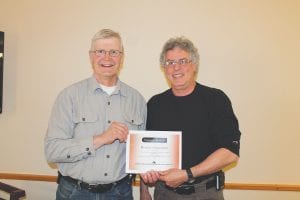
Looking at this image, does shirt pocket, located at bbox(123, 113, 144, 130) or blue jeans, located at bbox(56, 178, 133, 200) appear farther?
shirt pocket, located at bbox(123, 113, 144, 130)

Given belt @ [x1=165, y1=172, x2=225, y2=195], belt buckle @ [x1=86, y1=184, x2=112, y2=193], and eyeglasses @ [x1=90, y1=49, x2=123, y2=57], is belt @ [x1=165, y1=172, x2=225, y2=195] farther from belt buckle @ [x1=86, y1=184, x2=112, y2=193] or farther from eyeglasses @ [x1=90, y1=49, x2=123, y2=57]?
eyeglasses @ [x1=90, y1=49, x2=123, y2=57]

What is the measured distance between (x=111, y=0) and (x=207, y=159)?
1604 millimetres

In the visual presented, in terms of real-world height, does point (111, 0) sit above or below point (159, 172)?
above

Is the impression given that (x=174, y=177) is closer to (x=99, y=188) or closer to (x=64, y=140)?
(x=99, y=188)

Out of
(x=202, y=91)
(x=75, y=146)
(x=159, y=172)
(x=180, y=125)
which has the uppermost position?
(x=202, y=91)

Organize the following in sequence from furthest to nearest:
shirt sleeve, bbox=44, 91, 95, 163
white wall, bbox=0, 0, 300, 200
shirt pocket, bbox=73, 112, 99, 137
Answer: white wall, bbox=0, 0, 300, 200, shirt pocket, bbox=73, 112, 99, 137, shirt sleeve, bbox=44, 91, 95, 163

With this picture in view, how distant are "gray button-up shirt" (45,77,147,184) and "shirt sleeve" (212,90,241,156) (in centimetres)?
52

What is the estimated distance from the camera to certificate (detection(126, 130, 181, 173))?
1795mm

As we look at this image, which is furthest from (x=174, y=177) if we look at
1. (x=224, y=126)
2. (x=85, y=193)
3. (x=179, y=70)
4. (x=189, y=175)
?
(x=179, y=70)

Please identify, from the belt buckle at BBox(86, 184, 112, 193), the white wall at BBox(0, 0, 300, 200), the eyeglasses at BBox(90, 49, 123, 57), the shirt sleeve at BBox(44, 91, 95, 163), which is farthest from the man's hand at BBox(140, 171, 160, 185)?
the white wall at BBox(0, 0, 300, 200)

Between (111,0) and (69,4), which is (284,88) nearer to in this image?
(111,0)

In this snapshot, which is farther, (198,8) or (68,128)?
(198,8)

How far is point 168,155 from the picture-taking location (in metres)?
1.80

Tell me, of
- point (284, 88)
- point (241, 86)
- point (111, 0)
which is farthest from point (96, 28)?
point (284, 88)
